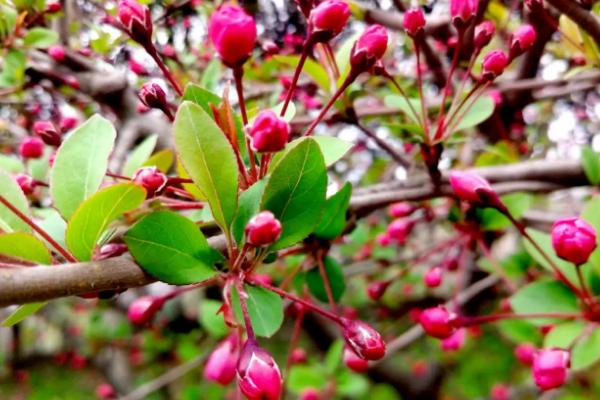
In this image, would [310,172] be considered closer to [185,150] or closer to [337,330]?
[185,150]

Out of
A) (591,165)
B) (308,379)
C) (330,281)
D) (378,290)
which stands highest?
(591,165)

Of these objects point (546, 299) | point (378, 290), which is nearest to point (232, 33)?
point (546, 299)

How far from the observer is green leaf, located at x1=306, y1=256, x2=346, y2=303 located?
960 millimetres

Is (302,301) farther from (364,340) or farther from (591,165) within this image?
(591,165)

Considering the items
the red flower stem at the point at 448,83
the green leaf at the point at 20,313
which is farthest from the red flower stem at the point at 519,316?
the green leaf at the point at 20,313

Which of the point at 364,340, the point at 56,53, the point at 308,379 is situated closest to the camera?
the point at 364,340

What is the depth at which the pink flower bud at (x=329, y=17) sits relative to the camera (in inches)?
23.6

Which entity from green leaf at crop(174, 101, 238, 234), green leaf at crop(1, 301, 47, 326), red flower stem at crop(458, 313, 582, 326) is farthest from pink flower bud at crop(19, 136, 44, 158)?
red flower stem at crop(458, 313, 582, 326)

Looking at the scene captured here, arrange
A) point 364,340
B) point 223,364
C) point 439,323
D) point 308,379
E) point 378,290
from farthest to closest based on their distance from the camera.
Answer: point 308,379 → point 378,290 → point 223,364 → point 439,323 → point 364,340

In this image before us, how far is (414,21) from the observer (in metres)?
0.80

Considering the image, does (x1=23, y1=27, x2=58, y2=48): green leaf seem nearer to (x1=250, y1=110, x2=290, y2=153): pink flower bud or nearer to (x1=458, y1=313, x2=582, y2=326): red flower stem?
(x1=250, y1=110, x2=290, y2=153): pink flower bud

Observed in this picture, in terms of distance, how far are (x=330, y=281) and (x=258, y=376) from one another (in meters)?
0.44

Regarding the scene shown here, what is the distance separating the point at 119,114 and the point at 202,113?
1232 millimetres

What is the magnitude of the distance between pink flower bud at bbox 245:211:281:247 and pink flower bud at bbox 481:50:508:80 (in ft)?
1.32
